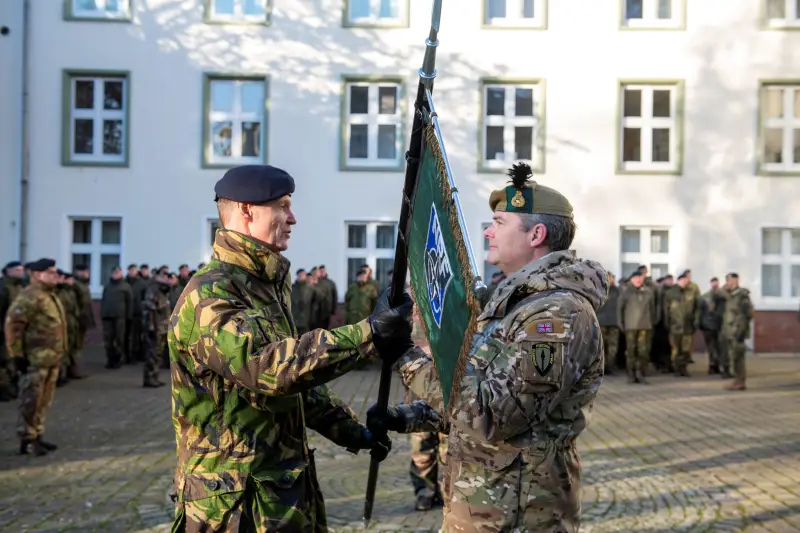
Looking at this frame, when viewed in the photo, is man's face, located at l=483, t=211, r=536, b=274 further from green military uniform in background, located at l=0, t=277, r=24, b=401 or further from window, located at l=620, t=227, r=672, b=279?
window, located at l=620, t=227, r=672, b=279

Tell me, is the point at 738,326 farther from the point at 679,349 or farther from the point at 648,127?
the point at 648,127

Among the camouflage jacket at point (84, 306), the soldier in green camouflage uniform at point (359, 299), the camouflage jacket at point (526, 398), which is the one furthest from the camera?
the soldier in green camouflage uniform at point (359, 299)

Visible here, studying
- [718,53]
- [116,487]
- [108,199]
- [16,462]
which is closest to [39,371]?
[16,462]

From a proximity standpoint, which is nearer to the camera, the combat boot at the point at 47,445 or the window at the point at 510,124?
the combat boot at the point at 47,445

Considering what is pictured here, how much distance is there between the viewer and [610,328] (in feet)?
61.4

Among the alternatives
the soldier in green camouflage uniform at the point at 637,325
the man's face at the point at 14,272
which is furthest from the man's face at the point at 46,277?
the soldier in green camouflage uniform at the point at 637,325

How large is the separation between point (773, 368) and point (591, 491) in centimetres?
1336

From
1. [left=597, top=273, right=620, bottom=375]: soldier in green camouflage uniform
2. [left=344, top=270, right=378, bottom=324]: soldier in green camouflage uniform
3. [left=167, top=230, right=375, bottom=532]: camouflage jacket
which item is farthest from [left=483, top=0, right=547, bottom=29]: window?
[left=167, top=230, right=375, bottom=532]: camouflage jacket

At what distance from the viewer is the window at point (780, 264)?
2366cm

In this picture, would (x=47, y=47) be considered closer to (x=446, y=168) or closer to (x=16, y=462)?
(x=16, y=462)

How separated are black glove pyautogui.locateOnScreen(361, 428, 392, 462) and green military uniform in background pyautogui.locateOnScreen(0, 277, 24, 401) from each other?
36.8 ft

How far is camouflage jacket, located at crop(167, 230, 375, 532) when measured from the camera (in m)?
2.94

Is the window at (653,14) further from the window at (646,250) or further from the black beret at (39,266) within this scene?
the black beret at (39,266)

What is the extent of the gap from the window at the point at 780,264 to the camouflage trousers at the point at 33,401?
62.7 feet
